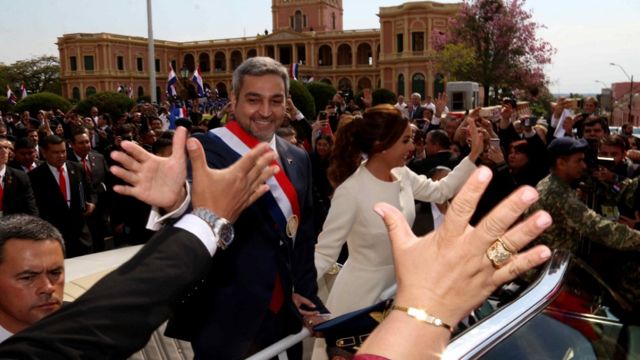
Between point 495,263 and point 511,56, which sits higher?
point 511,56

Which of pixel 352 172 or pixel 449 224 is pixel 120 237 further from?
pixel 449 224

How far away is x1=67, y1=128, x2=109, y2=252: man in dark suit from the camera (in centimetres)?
639

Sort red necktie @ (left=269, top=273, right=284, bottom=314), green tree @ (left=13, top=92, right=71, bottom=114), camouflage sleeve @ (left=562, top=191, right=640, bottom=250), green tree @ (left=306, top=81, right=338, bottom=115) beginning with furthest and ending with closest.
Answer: green tree @ (left=306, top=81, right=338, bottom=115)
green tree @ (left=13, top=92, right=71, bottom=114)
camouflage sleeve @ (left=562, top=191, right=640, bottom=250)
red necktie @ (left=269, top=273, right=284, bottom=314)

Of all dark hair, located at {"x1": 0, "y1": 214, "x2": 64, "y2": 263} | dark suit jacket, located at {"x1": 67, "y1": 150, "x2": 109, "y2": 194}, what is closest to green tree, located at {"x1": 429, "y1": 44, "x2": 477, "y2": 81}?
dark suit jacket, located at {"x1": 67, "y1": 150, "x2": 109, "y2": 194}

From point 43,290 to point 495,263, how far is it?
1925 mm

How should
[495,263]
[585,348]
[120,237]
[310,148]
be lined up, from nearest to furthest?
[495,263] < [585,348] < [120,237] < [310,148]

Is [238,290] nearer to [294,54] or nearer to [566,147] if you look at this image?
[566,147]

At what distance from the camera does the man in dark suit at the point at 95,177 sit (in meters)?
6.39

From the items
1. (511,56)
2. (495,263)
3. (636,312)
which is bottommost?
(636,312)

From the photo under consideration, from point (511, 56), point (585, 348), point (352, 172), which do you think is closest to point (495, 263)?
point (585, 348)

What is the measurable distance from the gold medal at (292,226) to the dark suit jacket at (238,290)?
48 millimetres

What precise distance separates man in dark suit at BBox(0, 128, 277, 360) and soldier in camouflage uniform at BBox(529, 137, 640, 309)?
3.06 metres

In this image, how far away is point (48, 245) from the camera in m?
2.25

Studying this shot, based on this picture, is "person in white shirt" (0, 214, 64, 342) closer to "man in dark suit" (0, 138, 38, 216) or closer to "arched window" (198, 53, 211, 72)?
"man in dark suit" (0, 138, 38, 216)
